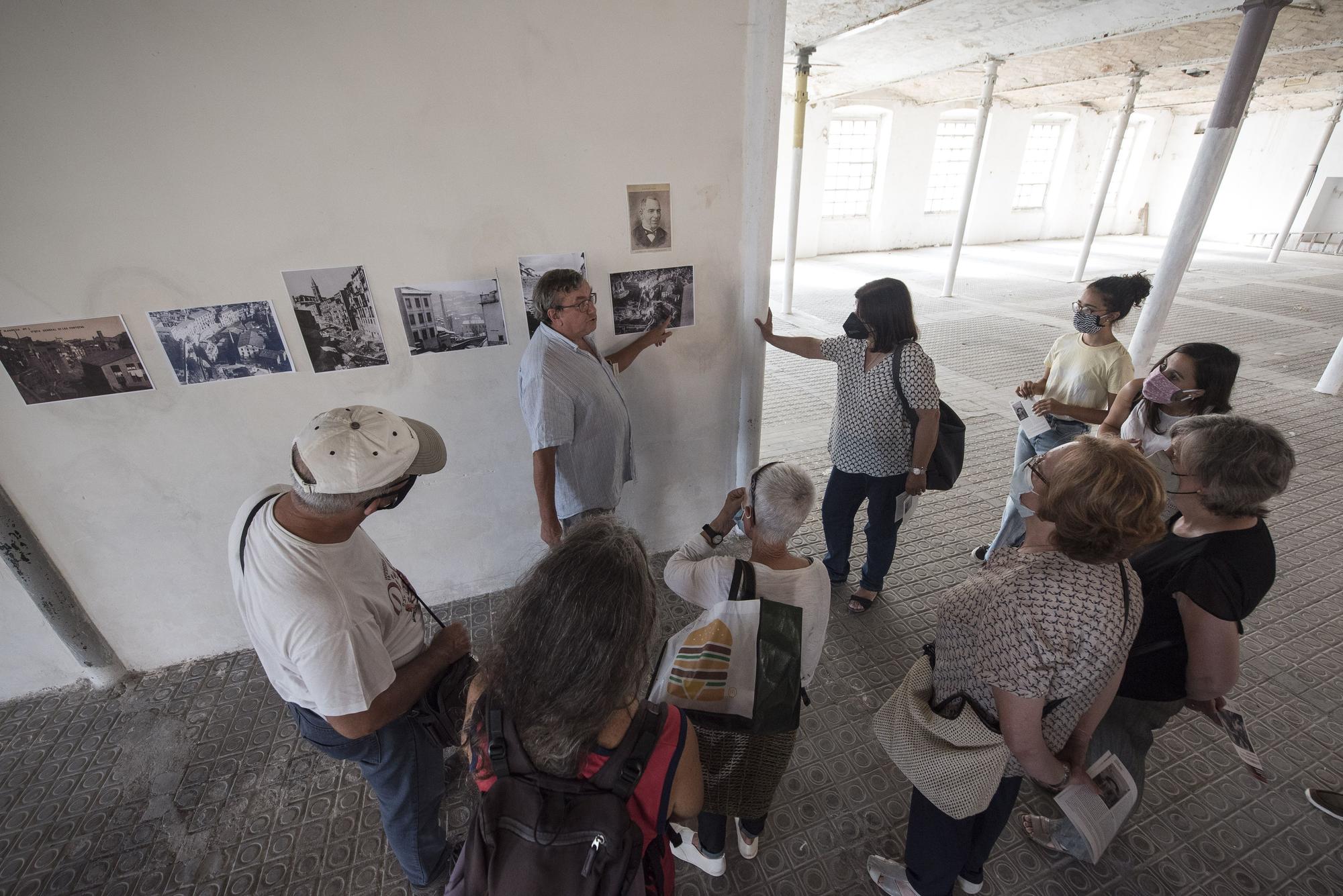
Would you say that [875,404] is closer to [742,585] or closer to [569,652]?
[742,585]

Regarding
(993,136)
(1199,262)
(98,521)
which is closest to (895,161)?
(993,136)

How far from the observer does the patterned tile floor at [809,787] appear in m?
2.09

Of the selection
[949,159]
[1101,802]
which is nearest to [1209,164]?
[1101,802]

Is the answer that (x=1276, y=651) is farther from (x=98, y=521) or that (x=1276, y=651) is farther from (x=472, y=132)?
(x=98, y=521)

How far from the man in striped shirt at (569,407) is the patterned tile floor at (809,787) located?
3.33 feet

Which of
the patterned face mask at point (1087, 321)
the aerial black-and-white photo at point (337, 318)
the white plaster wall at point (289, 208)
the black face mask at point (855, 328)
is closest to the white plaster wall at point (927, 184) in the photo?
the patterned face mask at point (1087, 321)

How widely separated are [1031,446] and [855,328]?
155 cm

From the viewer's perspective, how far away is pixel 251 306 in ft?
7.97

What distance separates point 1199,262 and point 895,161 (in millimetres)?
8603

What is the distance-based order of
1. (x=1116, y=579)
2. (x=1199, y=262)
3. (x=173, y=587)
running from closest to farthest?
(x=1116, y=579), (x=173, y=587), (x=1199, y=262)

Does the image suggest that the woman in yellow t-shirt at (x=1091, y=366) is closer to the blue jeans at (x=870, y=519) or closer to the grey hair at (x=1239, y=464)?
the blue jeans at (x=870, y=519)

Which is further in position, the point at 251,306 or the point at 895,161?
the point at 895,161

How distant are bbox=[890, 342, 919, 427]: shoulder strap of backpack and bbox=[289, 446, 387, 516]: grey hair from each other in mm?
2215

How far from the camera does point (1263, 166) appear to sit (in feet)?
60.3
